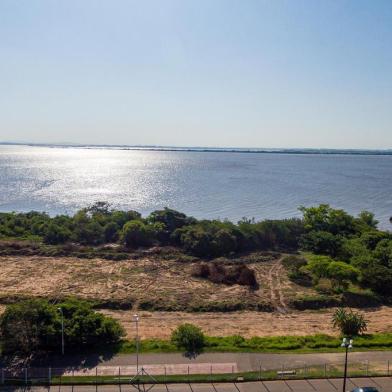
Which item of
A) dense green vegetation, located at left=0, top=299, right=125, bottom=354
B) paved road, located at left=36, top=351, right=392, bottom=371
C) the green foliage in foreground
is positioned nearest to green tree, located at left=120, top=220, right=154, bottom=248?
dense green vegetation, located at left=0, top=299, right=125, bottom=354

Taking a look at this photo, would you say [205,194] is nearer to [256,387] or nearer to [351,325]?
[351,325]

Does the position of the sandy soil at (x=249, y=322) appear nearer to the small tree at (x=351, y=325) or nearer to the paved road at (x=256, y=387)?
the small tree at (x=351, y=325)

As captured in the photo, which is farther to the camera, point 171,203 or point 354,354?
point 171,203

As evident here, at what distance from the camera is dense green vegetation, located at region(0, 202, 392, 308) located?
54.4 meters

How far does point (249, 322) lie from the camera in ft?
135

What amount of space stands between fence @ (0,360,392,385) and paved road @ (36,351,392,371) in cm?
43

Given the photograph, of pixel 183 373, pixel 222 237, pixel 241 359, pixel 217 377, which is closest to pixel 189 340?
pixel 183 373

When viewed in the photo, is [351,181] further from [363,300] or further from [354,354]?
[354,354]

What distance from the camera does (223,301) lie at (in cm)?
4591

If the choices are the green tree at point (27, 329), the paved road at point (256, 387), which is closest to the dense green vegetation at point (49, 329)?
the green tree at point (27, 329)

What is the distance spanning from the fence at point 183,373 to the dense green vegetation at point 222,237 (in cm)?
2067

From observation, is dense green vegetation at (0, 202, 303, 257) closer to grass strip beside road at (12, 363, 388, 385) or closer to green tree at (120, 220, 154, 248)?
green tree at (120, 220, 154, 248)

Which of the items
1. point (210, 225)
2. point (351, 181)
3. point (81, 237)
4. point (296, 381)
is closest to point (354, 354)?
point (296, 381)

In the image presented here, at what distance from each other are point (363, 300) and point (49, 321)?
32111 mm
